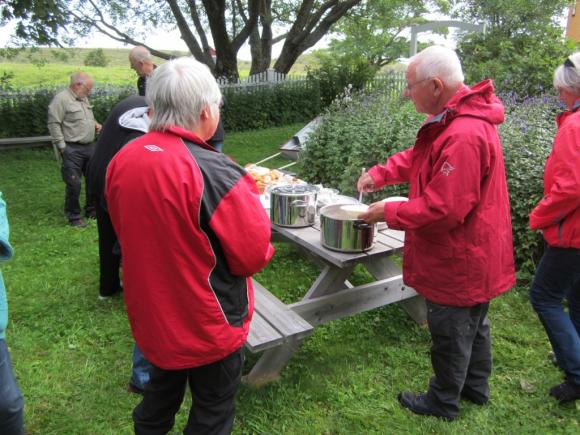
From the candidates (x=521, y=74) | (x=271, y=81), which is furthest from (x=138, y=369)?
(x=271, y=81)

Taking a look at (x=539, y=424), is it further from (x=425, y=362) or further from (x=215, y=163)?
(x=215, y=163)

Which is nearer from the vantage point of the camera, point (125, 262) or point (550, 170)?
point (125, 262)

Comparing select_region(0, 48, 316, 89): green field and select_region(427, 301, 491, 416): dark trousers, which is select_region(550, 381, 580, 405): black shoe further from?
select_region(0, 48, 316, 89): green field

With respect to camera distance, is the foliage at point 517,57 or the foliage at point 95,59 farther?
the foliage at point 95,59

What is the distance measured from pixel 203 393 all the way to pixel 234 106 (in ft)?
38.1

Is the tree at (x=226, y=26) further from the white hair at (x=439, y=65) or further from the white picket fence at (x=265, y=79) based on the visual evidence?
the white hair at (x=439, y=65)

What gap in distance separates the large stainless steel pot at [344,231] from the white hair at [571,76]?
4.13 ft

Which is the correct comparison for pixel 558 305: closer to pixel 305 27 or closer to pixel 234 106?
pixel 234 106

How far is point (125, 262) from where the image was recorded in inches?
73.3

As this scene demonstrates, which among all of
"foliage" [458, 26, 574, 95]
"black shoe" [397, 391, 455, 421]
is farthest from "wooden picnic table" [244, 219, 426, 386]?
"foliage" [458, 26, 574, 95]

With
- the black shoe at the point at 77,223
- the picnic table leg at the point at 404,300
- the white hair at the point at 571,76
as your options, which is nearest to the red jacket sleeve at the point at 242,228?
the white hair at the point at 571,76

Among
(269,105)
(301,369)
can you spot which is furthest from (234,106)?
(301,369)

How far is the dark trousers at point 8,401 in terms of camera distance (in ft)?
6.05

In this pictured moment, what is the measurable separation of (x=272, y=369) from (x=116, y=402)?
943mm
